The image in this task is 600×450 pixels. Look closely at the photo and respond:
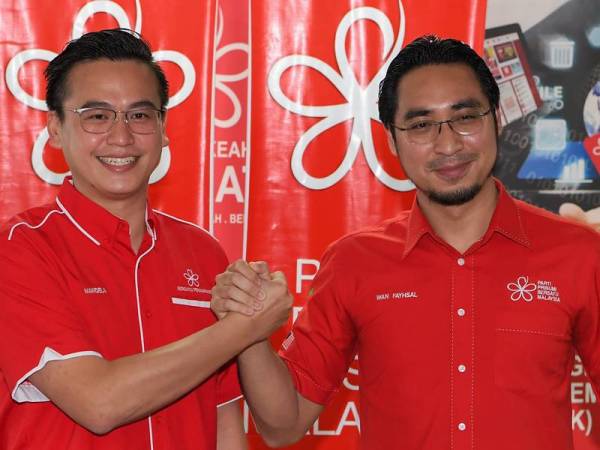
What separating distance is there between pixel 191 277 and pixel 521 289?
29.5 inches

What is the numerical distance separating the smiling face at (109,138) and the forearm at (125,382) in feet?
1.27

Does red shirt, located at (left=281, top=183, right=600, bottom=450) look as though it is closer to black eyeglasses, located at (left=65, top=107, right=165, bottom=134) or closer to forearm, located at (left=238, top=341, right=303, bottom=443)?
forearm, located at (left=238, top=341, right=303, bottom=443)

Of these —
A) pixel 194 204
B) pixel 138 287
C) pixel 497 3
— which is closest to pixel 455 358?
pixel 138 287

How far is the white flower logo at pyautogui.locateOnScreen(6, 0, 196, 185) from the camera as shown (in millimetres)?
2791

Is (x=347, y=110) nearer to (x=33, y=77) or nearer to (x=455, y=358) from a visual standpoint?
(x=33, y=77)

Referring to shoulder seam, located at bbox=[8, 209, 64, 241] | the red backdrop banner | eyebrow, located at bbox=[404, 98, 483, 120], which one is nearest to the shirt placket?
eyebrow, located at bbox=[404, 98, 483, 120]

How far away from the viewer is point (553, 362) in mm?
1917

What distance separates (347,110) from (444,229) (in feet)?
3.37

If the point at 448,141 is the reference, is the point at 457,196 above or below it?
below

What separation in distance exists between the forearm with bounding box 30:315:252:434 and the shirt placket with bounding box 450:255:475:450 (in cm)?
57

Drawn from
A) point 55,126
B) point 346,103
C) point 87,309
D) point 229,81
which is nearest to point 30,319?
point 87,309

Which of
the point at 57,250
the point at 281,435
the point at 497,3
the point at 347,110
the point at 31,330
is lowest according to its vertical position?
the point at 281,435

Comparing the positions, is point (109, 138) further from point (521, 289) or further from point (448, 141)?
point (521, 289)

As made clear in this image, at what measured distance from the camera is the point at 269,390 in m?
1.97
